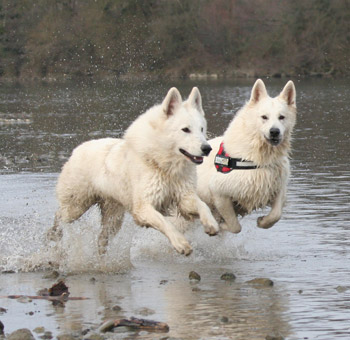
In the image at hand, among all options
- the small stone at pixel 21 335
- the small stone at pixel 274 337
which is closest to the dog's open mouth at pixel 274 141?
the small stone at pixel 274 337

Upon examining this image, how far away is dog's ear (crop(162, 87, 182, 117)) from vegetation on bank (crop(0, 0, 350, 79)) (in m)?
55.5

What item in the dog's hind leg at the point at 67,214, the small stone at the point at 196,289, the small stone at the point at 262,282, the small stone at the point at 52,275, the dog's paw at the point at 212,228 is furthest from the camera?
the dog's hind leg at the point at 67,214

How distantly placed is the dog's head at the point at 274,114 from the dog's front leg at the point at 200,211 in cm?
119

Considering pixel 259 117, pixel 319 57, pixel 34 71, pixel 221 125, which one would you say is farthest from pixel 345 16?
pixel 259 117

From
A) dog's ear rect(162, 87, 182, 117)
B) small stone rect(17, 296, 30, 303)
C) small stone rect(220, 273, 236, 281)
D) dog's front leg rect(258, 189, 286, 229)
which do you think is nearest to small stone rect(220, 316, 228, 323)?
small stone rect(220, 273, 236, 281)

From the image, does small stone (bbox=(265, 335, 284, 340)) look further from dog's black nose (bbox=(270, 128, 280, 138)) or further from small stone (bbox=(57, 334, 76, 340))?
dog's black nose (bbox=(270, 128, 280, 138))

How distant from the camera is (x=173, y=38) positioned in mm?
69688

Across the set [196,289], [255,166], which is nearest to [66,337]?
[196,289]

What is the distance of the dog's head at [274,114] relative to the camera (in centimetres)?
871

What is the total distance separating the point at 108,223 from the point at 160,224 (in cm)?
146

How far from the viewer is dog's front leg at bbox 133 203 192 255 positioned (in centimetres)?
758

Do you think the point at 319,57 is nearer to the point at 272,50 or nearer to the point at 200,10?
the point at 272,50

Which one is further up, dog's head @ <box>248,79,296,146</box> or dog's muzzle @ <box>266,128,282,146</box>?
dog's head @ <box>248,79,296,146</box>

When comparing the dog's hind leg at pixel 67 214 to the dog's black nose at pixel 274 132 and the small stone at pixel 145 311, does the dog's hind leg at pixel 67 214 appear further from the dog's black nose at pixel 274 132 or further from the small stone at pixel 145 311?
the small stone at pixel 145 311
